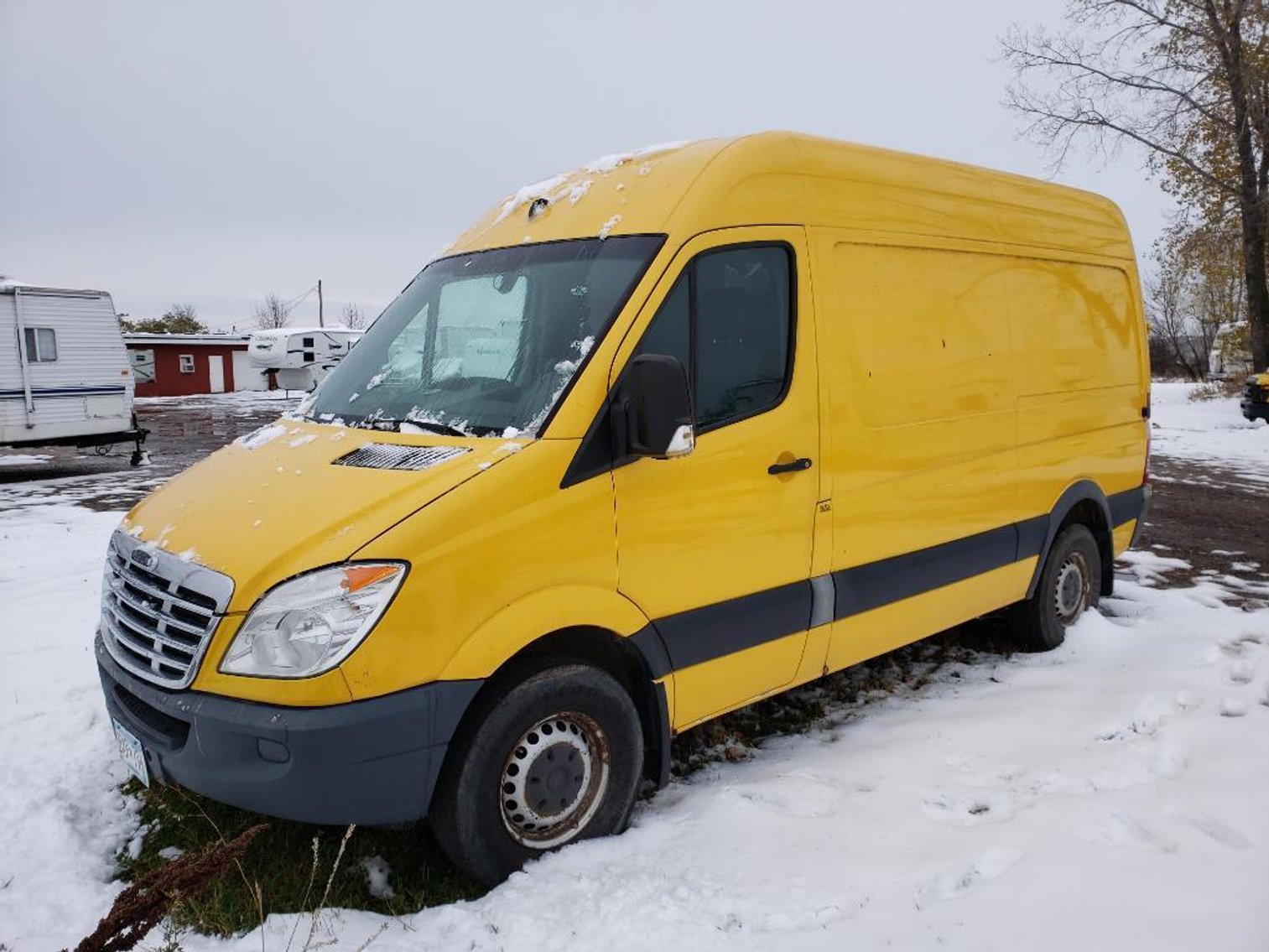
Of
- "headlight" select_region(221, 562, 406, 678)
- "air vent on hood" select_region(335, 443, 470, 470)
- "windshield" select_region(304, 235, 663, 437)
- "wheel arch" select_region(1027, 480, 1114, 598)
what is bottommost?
"wheel arch" select_region(1027, 480, 1114, 598)

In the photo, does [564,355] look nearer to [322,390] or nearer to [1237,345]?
[322,390]

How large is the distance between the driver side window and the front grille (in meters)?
1.67

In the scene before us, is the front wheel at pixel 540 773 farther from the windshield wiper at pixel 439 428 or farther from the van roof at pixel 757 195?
the van roof at pixel 757 195

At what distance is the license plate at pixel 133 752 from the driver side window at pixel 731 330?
219 centimetres

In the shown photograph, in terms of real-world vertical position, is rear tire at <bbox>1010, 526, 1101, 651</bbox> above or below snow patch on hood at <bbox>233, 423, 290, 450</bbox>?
below

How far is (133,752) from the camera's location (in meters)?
3.24

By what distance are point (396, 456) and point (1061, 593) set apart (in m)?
4.44

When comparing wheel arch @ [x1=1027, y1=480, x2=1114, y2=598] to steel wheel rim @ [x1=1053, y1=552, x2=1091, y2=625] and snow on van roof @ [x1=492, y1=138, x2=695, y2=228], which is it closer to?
steel wheel rim @ [x1=1053, y1=552, x2=1091, y2=625]

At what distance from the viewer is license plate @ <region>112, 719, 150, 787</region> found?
316 cm

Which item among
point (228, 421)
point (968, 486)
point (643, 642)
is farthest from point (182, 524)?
point (228, 421)

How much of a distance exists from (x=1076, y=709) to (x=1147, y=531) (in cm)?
573

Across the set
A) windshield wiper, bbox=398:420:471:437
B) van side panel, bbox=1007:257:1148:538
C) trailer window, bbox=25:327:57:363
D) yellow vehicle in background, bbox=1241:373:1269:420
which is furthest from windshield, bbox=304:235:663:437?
yellow vehicle in background, bbox=1241:373:1269:420

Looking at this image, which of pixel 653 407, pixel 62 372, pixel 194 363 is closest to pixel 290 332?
pixel 194 363

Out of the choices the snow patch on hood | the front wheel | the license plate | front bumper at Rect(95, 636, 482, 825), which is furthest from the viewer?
the snow patch on hood
